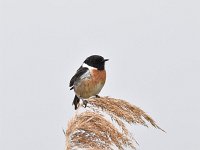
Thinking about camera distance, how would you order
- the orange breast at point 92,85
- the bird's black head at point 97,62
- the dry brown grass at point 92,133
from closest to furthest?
the dry brown grass at point 92,133, the orange breast at point 92,85, the bird's black head at point 97,62

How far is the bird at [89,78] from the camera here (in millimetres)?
7207

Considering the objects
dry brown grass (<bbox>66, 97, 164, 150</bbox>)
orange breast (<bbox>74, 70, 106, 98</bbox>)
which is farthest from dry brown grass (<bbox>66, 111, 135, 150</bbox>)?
orange breast (<bbox>74, 70, 106, 98</bbox>)

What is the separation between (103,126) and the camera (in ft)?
13.5

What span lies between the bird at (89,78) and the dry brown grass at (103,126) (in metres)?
2.69

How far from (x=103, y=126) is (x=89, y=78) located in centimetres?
327

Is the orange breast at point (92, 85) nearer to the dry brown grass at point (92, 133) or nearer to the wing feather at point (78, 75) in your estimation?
the wing feather at point (78, 75)

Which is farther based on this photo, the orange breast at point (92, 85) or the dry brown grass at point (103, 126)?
the orange breast at point (92, 85)

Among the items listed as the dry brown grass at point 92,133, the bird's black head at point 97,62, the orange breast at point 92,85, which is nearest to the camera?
the dry brown grass at point 92,133

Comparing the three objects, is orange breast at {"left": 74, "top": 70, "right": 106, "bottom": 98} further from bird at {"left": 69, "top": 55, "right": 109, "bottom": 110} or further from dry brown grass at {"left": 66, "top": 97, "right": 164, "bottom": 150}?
dry brown grass at {"left": 66, "top": 97, "right": 164, "bottom": 150}

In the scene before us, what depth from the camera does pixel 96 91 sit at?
7.14 m

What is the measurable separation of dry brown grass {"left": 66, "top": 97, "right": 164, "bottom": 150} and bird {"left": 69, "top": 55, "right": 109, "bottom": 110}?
269 cm

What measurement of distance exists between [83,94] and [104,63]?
64 cm

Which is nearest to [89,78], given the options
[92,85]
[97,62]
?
[92,85]

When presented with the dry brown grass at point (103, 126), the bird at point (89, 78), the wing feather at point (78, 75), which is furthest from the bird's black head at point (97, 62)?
the dry brown grass at point (103, 126)
